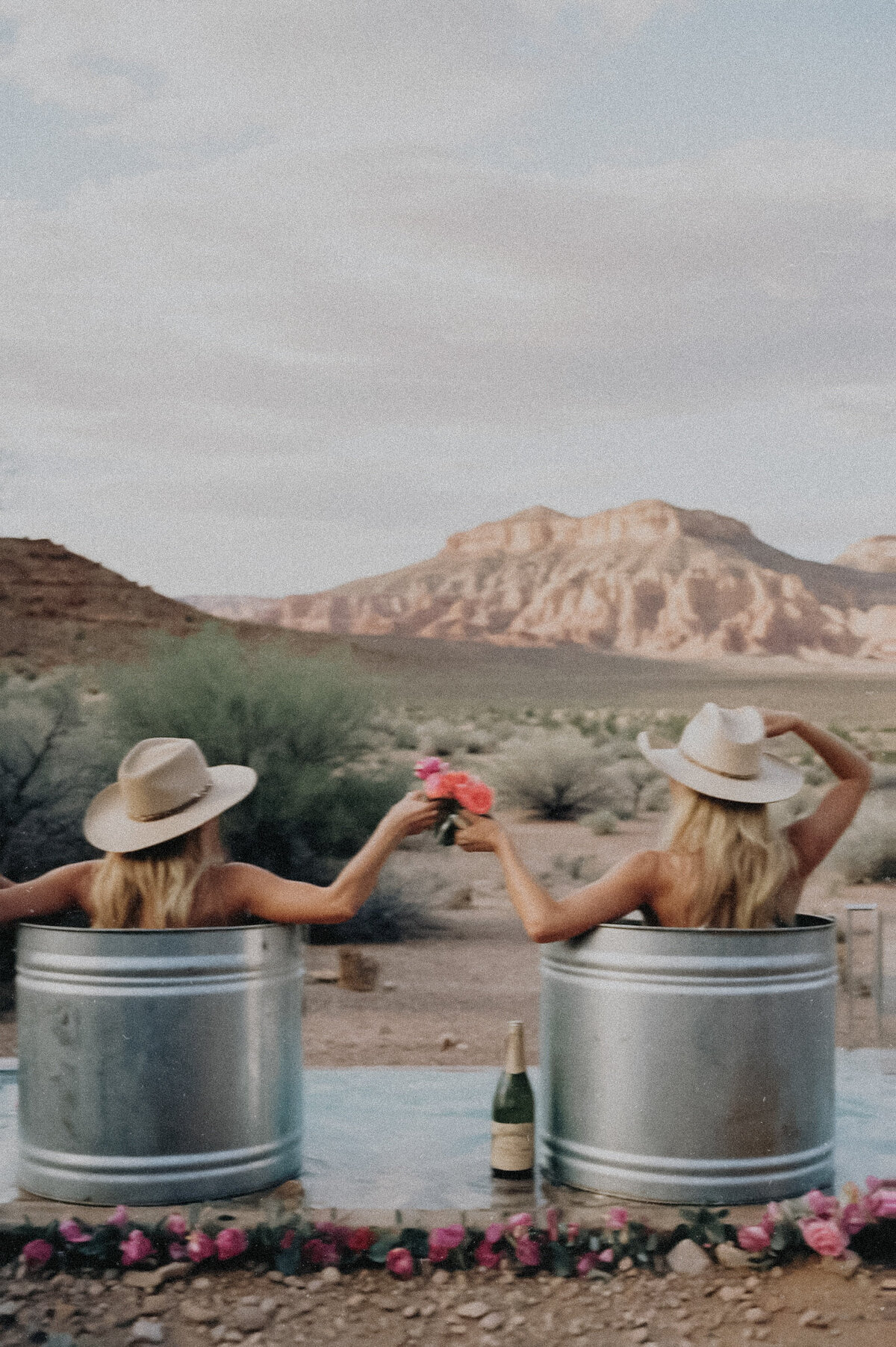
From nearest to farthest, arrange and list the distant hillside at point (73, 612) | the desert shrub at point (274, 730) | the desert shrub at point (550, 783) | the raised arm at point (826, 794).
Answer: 1. the raised arm at point (826, 794)
2. the desert shrub at point (274, 730)
3. the desert shrub at point (550, 783)
4. the distant hillside at point (73, 612)

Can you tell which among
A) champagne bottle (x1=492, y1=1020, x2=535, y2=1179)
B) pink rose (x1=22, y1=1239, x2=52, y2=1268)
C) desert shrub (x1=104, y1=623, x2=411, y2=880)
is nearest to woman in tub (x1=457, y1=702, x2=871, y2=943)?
champagne bottle (x1=492, y1=1020, x2=535, y2=1179)

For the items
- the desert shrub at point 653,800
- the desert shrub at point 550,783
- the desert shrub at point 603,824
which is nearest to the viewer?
the desert shrub at point 603,824

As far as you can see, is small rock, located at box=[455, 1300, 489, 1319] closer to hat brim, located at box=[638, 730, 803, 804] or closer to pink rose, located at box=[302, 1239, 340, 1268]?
pink rose, located at box=[302, 1239, 340, 1268]

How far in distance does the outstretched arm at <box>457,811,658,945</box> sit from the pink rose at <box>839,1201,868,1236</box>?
0.91m

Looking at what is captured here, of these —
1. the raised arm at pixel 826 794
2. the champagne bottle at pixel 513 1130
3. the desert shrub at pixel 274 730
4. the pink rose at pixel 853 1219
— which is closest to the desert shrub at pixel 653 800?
the desert shrub at pixel 274 730

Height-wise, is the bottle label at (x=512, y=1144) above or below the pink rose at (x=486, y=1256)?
above

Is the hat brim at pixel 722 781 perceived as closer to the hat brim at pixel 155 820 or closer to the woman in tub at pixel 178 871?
the woman in tub at pixel 178 871

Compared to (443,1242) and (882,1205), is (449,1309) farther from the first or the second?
(882,1205)

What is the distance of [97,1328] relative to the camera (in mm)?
3637

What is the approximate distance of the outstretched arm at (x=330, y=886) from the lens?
3.91m

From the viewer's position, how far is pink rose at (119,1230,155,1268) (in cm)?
375

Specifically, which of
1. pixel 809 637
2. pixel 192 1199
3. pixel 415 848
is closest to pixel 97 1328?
pixel 192 1199

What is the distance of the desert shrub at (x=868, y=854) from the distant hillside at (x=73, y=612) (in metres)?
48.7

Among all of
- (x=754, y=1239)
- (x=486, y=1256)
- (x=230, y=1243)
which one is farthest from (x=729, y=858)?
(x=230, y=1243)
